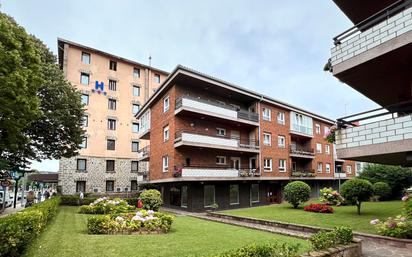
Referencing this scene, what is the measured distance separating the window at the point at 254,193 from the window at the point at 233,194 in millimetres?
2332

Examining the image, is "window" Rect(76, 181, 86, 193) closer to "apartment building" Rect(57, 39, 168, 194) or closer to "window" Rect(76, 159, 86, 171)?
"apartment building" Rect(57, 39, 168, 194)

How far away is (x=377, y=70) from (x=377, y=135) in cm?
238

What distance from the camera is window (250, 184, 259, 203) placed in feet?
99.1

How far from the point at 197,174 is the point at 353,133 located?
15785mm

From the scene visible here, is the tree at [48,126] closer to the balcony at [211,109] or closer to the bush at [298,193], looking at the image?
the balcony at [211,109]

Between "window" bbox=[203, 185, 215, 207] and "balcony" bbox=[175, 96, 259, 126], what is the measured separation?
668 cm

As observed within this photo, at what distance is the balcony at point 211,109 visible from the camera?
23750mm

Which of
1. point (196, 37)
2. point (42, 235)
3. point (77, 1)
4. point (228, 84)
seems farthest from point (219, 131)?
point (42, 235)

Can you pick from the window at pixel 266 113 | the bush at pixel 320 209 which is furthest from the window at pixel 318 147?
the bush at pixel 320 209

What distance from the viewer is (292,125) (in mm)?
35156

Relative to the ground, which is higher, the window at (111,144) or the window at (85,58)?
the window at (85,58)

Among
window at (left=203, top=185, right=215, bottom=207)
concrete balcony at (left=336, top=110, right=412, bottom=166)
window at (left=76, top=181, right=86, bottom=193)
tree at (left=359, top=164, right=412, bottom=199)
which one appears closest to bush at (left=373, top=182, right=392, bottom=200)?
tree at (left=359, top=164, right=412, bottom=199)

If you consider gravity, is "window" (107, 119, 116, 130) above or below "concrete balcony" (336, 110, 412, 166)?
above

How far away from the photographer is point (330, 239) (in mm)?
7785
